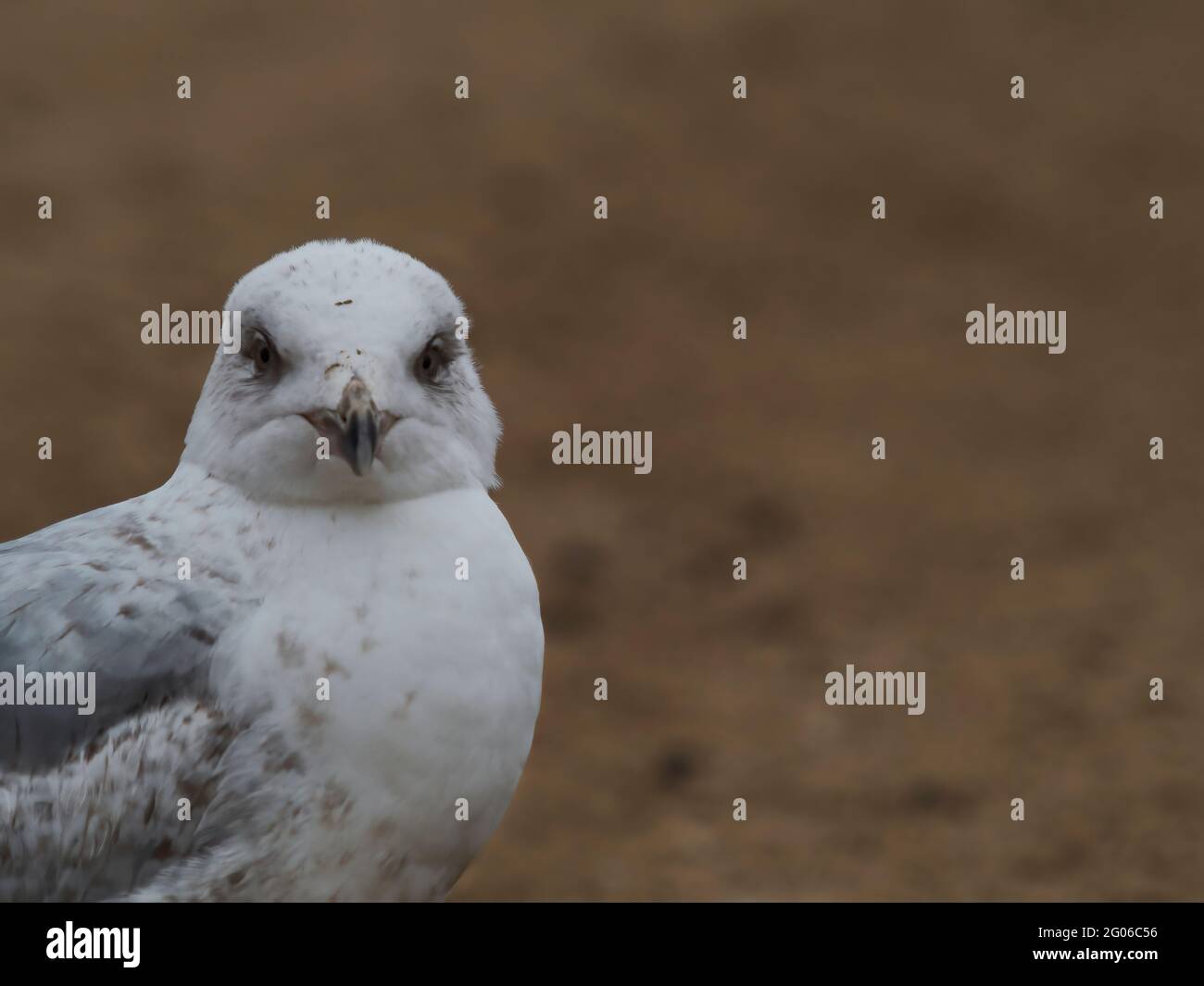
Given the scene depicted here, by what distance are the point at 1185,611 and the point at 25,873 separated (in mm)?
8845

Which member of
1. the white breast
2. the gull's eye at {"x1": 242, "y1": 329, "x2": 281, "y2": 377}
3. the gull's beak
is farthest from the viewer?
the gull's eye at {"x1": 242, "y1": 329, "x2": 281, "y2": 377}

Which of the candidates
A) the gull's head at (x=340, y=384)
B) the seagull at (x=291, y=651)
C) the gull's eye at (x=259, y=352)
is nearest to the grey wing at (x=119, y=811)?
the seagull at (x=291, y=651)

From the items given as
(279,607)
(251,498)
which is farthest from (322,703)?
(251,498)

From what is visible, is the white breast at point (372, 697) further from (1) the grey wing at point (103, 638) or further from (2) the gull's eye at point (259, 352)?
(2) the gull's eye at point (259, 352)

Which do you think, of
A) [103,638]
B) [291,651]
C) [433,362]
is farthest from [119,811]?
[433,362]

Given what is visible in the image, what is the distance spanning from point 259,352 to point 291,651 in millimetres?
666

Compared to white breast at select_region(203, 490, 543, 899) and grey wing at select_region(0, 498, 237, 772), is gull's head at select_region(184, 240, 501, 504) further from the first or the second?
grey wing at select_region(0, 498, 237, 772)

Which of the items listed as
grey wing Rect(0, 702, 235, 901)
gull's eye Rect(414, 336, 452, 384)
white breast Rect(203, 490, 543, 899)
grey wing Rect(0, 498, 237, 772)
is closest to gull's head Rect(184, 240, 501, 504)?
gull's eye Rect(414, 336, 452, 384)

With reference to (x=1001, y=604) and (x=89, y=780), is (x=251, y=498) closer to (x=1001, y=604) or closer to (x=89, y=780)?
(x=89, y=780)

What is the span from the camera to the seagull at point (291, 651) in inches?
130

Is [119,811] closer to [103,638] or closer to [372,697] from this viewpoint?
[103,638]

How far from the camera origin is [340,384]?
3.26 m

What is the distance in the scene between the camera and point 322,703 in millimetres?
3291

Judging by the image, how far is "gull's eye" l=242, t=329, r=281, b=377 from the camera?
344 centimetres
